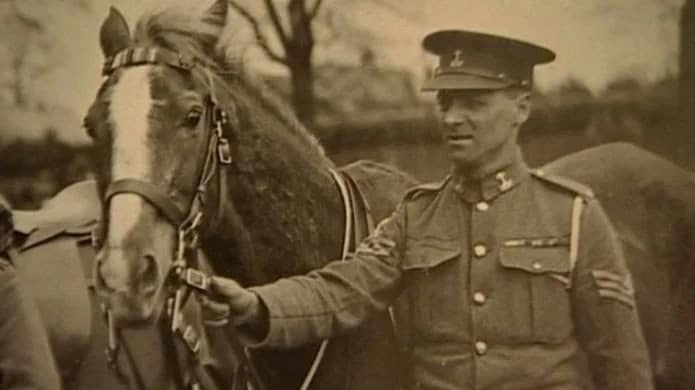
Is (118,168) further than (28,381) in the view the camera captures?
No

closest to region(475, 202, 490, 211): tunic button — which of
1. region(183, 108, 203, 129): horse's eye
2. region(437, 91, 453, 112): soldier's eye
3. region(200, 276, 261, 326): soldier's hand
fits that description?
region(437, 91, 453, 112): soldier's eye

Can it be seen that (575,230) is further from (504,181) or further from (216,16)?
(216,16)

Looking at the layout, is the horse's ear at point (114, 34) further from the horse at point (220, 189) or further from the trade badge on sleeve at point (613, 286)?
the trade badge on sleeve at point (613, 286)

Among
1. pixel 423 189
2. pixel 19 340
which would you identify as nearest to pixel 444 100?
pixel 423 189

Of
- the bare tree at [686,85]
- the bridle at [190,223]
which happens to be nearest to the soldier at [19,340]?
the bridle at [190,223]

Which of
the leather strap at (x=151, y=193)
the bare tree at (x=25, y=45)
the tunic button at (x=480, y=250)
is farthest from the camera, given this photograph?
the bare tree at (x=25, y=45)

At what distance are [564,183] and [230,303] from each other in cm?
77

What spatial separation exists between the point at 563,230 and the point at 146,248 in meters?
0.88

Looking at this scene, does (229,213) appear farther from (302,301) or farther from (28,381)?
(28,381)

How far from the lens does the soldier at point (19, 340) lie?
2527 mm

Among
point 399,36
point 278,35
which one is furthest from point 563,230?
point 278,35

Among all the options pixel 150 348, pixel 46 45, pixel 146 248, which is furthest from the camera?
pixel 46 45

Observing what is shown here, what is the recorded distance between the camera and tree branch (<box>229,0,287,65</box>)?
2.50m

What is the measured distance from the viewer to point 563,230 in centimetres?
235
